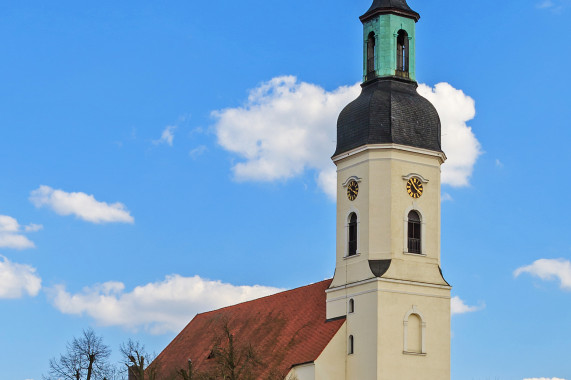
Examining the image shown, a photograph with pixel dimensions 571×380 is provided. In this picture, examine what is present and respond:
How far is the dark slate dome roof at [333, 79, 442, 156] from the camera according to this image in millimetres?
58844

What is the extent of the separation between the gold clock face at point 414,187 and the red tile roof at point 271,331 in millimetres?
7867

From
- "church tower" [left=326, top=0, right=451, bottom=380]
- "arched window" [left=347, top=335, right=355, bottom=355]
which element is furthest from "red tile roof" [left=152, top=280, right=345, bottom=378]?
"church tower" [left=326, top=0, right=451, bottom=380]

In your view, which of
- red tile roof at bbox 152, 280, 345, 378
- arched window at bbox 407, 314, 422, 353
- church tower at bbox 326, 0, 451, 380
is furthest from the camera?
red tile roof at bbox 152, 280, 345, 378

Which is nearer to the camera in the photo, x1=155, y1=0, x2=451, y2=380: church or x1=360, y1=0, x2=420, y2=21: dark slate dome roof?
x1=155, y1=0, x2=451, y2=380: church

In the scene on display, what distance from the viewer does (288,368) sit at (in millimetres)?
59906

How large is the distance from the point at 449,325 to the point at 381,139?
34.6 ft

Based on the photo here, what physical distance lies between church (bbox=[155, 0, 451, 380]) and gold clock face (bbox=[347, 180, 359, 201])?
0.08m

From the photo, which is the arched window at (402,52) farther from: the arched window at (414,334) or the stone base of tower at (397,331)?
the arched window at (414,334)

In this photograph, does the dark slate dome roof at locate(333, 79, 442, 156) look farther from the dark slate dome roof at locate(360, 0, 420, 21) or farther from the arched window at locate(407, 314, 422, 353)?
the arched window at locate(407, 314, 422, 353)

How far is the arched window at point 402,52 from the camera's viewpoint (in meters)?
61.3

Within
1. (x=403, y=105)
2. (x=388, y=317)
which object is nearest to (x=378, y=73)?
(x=403, y=105)

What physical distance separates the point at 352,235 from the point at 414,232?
3453 millimetres

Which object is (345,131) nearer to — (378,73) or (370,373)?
(378,73)

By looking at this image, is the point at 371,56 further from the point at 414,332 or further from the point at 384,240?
the point at 414,332
